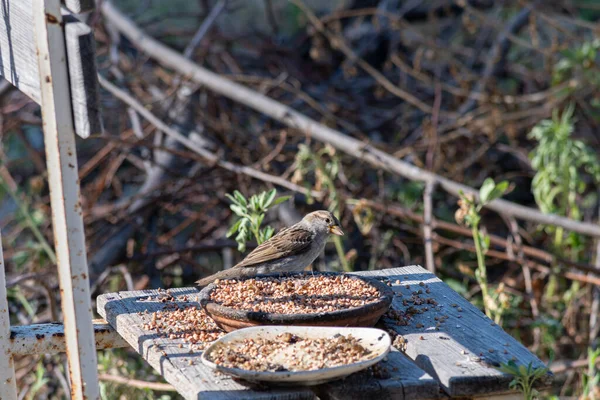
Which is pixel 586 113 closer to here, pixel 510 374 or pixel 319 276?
pixel 319 276

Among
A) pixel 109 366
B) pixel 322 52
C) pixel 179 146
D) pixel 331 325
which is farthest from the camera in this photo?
pixel 322 52

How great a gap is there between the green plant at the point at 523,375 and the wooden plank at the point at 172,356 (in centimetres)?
46

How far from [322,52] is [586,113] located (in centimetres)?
209

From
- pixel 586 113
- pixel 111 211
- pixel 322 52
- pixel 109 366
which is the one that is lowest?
pixel 109 366

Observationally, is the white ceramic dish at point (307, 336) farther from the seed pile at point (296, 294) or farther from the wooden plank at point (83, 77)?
the wooden plank at point (83, 77)

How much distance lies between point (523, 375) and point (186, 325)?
0.92 m

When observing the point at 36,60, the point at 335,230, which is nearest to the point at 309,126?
the point at 335,230

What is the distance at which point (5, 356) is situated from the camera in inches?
96.3

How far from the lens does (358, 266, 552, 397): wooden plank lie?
6.41 feet

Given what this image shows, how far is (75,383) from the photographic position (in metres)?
1.96

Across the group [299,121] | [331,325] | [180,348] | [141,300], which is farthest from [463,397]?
[299,121]

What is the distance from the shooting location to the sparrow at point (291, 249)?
3365 mm

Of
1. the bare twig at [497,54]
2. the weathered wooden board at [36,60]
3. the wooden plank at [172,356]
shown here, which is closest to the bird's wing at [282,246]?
the wooden plank at [172,356]

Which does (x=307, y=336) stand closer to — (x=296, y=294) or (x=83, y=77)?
(x=296, y=294)
